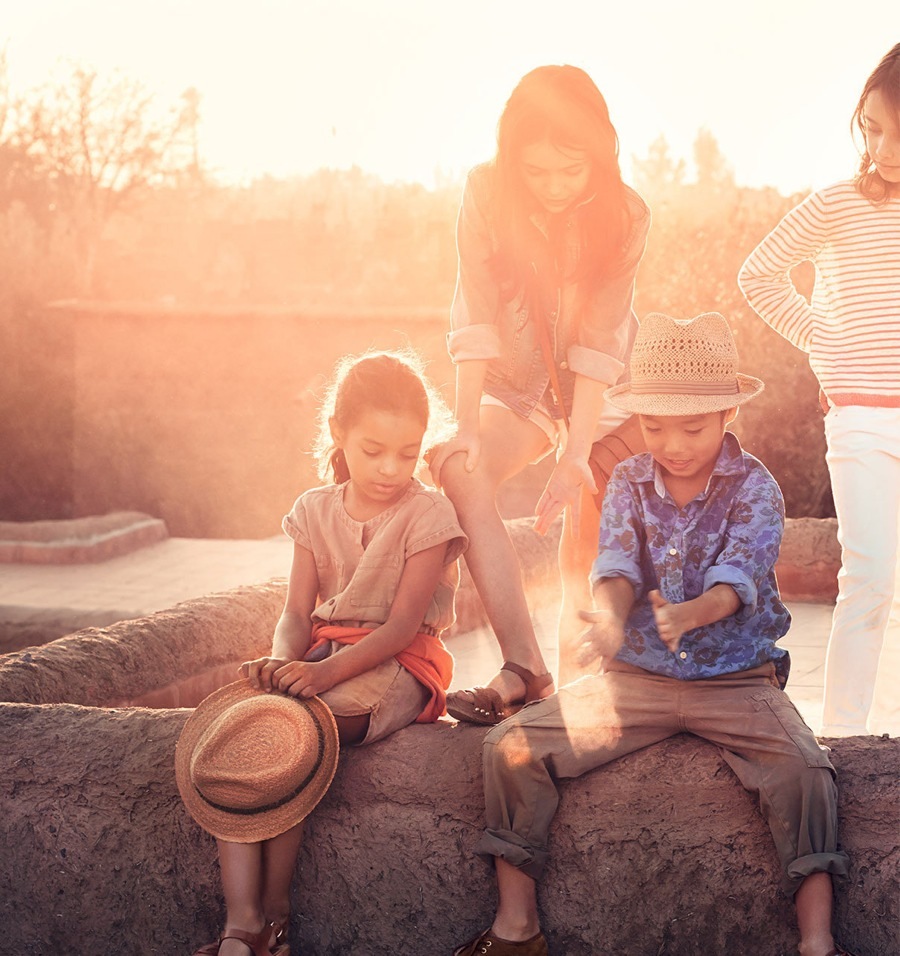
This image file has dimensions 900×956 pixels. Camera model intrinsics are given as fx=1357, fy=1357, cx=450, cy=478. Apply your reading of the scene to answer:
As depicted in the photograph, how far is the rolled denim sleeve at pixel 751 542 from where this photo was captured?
256cm

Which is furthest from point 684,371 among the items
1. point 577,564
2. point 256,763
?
point 256,763

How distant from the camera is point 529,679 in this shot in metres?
3.17

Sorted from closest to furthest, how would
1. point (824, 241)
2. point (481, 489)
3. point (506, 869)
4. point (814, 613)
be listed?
point (506, 869) < point (481, 489) < point (824, 241) < point (814, 613)

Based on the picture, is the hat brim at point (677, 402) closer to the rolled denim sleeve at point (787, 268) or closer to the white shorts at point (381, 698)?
the white shorts at point (381, 698)

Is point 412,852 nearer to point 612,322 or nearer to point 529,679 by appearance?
point 529,679

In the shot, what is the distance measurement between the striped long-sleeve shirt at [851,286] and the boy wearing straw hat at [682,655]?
710mm

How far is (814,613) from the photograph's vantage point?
6.15 metres

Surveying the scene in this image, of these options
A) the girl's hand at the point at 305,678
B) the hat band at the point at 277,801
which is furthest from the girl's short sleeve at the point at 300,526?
the hat band at the point at 277,801

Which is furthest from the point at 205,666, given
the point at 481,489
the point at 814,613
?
the point at 814,613

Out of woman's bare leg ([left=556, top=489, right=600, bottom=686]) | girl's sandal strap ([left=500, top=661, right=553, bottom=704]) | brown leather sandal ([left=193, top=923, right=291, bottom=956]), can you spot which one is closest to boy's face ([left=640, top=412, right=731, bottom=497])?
girl's sandal strap ([left=500, top=661, right=553, bottom=704])

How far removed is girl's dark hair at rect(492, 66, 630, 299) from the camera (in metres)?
3.24

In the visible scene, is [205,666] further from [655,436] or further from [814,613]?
[814,613]

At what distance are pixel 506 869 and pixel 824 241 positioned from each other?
197cm

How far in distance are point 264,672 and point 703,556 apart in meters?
0.91
